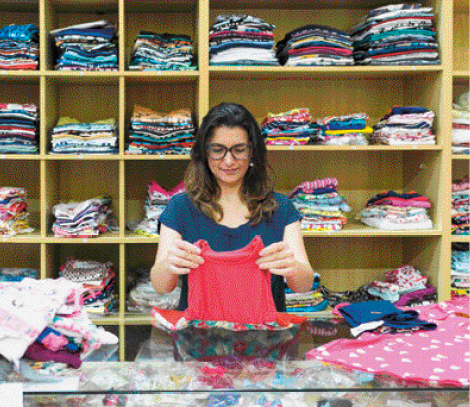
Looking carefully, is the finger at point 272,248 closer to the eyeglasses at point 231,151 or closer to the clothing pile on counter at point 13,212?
the eyeglasses at point 231,151

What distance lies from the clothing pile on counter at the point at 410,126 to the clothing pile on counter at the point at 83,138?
60.6 inches

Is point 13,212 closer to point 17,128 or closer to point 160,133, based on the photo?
point 17,128

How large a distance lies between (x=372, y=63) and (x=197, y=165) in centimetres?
142

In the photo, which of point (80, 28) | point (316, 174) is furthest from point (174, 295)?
point (80, 28)

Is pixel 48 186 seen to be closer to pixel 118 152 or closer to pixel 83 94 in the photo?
pixel 118 152

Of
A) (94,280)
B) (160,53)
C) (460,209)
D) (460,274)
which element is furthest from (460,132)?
(94,280)

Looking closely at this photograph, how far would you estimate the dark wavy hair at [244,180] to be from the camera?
1853 millimetres

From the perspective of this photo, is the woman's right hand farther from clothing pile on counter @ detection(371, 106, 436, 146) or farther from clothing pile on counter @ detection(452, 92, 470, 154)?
clothing pile on counter @ detection(452, 92, 470, 154)

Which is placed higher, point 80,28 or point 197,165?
point 80,28

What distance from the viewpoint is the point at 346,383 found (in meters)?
1.00

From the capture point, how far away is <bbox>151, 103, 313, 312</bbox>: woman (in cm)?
184

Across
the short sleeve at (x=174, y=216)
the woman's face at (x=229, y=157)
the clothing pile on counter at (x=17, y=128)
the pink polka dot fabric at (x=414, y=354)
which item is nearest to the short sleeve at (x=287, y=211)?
the woman's face at (x=229, y=157)

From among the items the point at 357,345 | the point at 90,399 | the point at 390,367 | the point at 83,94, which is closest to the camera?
the point at 90,399

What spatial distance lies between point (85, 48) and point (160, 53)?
16.2 inches
